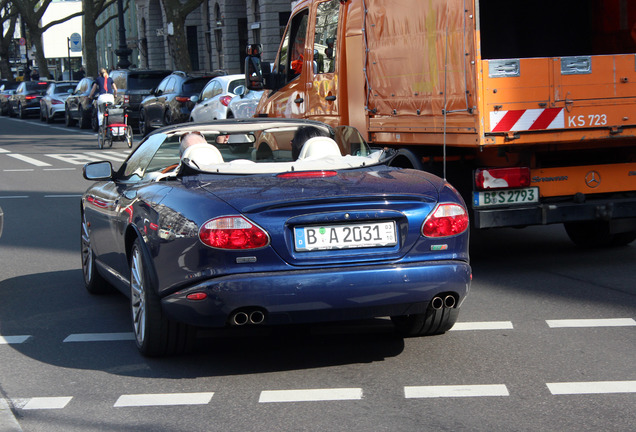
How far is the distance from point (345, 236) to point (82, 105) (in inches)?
1201

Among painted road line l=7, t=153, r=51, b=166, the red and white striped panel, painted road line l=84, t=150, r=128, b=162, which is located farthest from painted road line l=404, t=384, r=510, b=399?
painted road line l=7, t=153, r=51, b=166

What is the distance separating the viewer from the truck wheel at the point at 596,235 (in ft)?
31.9

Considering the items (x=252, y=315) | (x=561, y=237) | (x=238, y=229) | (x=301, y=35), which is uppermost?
(x=301, y=35)

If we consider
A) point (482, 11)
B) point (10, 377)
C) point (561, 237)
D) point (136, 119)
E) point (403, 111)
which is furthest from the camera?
point (136, 119)

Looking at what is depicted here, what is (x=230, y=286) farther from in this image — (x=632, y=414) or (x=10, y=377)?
(x=632, y=414)

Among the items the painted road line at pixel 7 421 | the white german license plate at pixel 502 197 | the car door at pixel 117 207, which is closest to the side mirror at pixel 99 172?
the car door at pixel 117 207

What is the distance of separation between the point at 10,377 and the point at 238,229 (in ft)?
4.87

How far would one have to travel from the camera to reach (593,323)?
6621 mm

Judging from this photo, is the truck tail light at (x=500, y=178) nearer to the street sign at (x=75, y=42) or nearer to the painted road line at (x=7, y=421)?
Answer: the painted road line at (x=7, y=421)

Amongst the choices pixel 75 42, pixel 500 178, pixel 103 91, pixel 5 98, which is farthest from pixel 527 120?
pixel 75 42

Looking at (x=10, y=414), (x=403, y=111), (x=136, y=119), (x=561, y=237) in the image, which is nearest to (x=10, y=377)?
(x=10, y=414)

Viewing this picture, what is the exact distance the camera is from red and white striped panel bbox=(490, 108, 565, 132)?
316 inches

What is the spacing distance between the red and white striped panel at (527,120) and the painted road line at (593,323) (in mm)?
1849

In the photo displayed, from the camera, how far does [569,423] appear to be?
4.58 m
